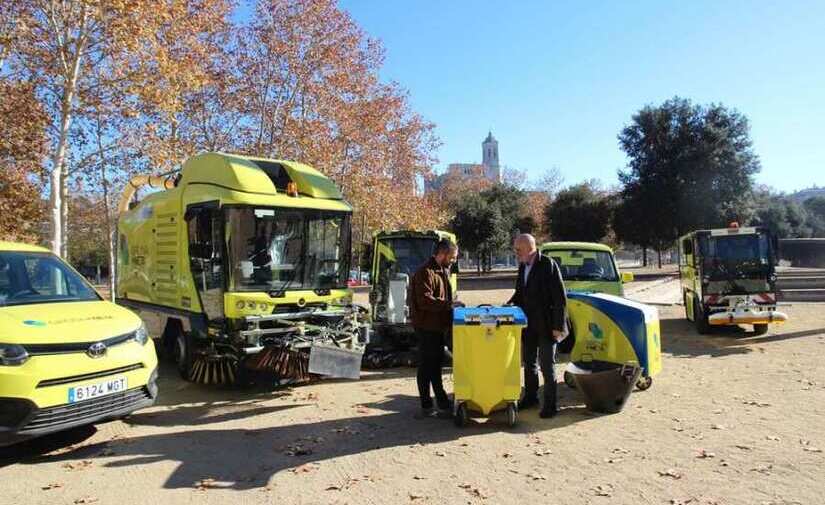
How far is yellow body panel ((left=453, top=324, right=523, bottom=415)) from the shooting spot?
601cm

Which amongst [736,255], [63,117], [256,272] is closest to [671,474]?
[256,272]

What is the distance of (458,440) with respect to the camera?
5.74 meters

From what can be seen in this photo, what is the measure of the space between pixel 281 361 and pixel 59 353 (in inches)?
112

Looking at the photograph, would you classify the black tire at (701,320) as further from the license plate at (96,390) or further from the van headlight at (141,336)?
the license plate at (96,390)

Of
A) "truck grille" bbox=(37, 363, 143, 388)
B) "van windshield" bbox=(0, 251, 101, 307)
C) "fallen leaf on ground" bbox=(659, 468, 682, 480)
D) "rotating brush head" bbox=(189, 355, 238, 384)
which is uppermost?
"van windshield" bbox=(0, 251, 101, 307)

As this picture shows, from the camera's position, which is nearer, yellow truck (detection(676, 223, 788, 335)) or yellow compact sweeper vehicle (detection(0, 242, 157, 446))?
yellow compact sweeper vehicle (detection(0, 242, 157, 446))

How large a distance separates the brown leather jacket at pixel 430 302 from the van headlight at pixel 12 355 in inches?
142

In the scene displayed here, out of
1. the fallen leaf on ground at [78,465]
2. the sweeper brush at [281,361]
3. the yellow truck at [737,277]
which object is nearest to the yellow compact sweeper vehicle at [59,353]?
the fallen leaf on ground at [78,465]

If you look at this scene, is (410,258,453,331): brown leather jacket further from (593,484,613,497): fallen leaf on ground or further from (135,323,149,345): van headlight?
(135,323,149,345): van headlight

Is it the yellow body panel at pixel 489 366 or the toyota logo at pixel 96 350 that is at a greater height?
the toyota logo at pixel 96 350

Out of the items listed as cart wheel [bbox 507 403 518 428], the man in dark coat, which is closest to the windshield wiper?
the man in dark coat

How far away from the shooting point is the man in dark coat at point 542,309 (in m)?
6.25

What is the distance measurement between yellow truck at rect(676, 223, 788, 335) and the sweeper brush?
29.2 ft

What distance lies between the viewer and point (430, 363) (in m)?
6.50
